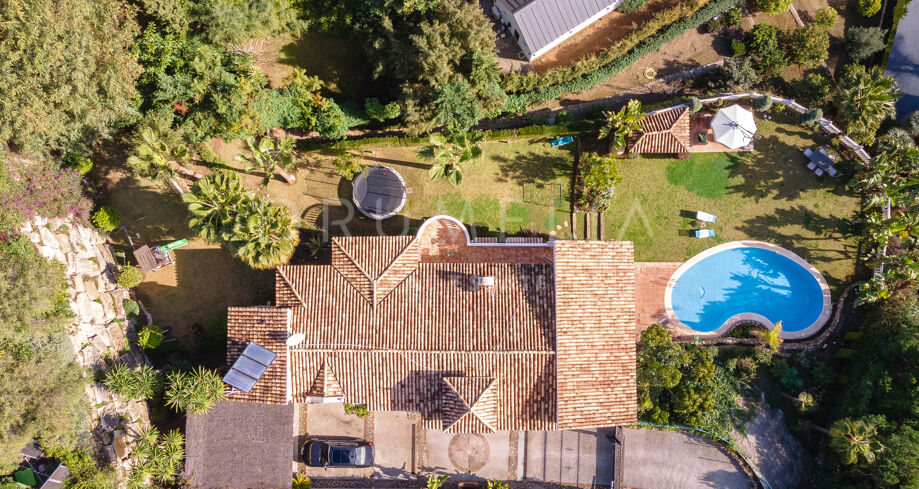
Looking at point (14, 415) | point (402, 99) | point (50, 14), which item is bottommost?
point (14, 415)

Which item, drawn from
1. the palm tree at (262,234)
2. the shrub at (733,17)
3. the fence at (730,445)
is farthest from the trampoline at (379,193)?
the shrub at (733,17)

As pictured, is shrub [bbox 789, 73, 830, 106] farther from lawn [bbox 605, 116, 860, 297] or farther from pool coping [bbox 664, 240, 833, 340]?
pool coping [bbox 664, 240, 833, 340]

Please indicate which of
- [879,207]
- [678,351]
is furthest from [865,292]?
[678,351]

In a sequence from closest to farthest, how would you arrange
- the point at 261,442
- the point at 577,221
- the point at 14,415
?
the point at 14,415 < the point at 261,442 < the point at 577,221

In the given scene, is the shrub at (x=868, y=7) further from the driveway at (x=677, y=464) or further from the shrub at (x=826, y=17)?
the driveway at (x=677, y=464)

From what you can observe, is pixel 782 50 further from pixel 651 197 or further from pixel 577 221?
pixel 577 221

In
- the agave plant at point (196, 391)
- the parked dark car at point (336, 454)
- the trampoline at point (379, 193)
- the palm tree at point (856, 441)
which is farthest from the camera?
the trampoline at point (379, 193)
